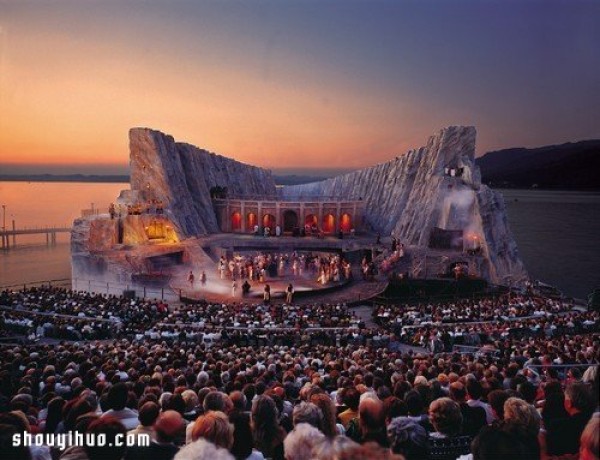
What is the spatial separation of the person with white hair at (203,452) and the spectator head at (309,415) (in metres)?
1.18

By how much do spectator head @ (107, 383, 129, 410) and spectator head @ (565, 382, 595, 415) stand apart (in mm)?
6020

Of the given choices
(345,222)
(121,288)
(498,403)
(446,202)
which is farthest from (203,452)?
(345,222)

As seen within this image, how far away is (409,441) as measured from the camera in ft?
13.1

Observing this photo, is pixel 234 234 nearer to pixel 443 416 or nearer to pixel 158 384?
pixel 158 384

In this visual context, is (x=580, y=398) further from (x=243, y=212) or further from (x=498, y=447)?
(x=243, y=212)

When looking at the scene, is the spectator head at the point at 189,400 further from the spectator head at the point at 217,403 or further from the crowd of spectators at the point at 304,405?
the spectator head at the point at 217,403

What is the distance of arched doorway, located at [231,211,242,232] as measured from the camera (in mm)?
59844

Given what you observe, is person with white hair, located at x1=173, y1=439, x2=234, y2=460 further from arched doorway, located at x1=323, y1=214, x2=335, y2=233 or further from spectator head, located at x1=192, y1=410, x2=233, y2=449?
arched doorway, located at x1=323, y1=214, x2=335, y2=233

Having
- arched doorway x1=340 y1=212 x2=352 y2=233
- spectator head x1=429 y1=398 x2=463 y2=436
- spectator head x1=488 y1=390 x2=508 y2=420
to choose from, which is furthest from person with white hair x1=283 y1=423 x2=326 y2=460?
arched doorway x1=340 y1=212 x2=352 y2=233

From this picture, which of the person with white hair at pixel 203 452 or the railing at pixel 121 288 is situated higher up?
the person with white hair at pixel 203 452

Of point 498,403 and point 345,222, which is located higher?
point 345,222

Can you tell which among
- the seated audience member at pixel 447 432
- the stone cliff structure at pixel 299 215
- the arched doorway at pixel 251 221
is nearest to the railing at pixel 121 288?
the stone cliff structure at pixel 299 215

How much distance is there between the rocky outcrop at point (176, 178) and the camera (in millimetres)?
48625

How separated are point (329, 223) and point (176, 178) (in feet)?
72.6
